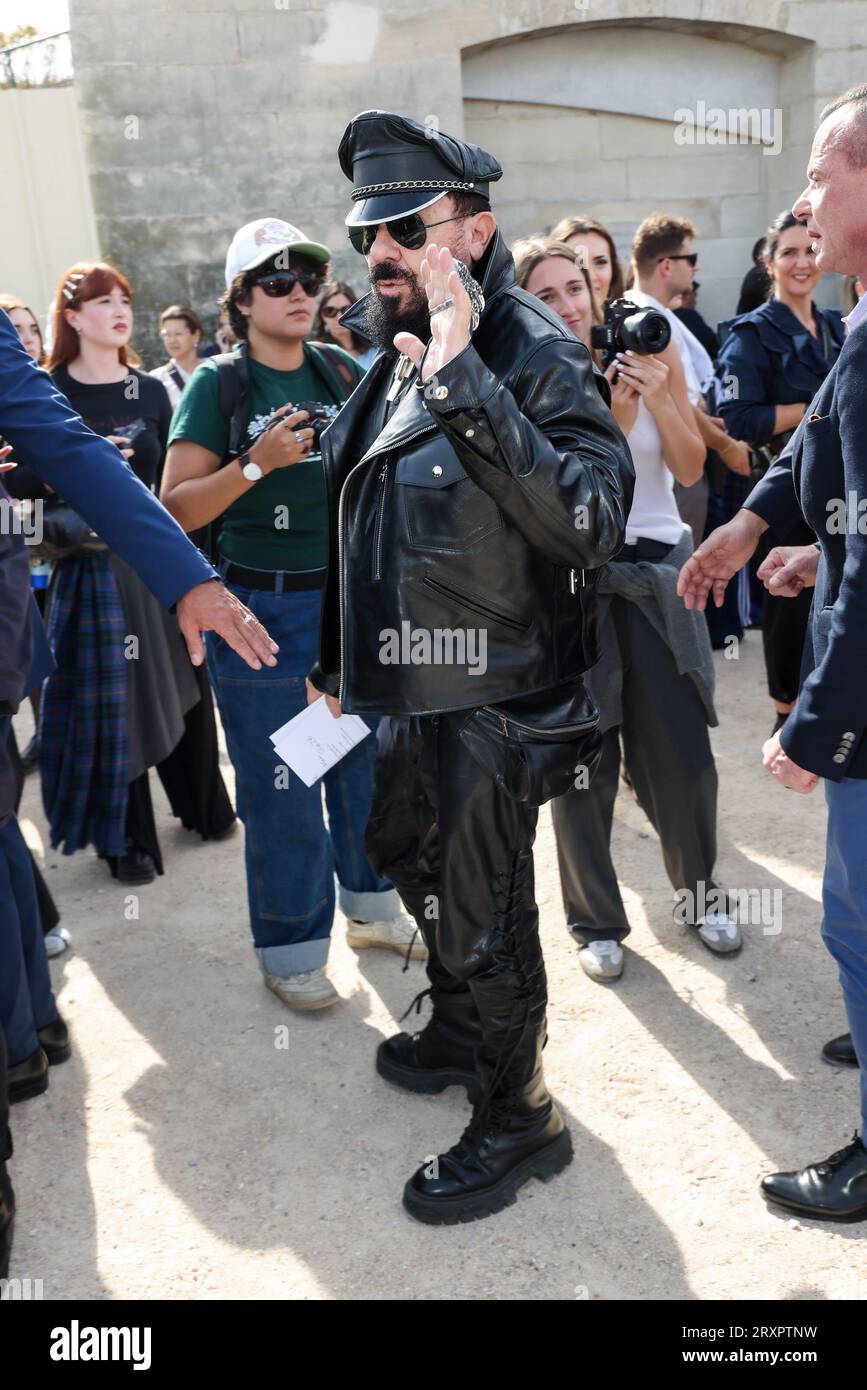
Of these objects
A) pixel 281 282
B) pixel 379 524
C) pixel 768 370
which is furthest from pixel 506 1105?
pixel 768 370

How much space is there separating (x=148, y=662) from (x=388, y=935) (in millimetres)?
1284

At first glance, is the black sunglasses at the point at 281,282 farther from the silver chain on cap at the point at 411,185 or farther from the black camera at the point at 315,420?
the silver chain on cap at the point at 411,185

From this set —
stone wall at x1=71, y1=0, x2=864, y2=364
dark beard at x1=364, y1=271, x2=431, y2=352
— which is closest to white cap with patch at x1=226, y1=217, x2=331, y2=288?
dark beard at x1=364, y1=271, x2=431, y2=352

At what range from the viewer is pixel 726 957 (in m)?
3.53

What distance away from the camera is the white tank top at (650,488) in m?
3.44

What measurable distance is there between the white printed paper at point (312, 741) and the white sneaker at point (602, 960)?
100cm

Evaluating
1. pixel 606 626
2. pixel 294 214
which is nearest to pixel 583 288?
pixel 606 626

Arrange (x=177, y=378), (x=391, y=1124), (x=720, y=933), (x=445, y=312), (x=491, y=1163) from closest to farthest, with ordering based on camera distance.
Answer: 1. (x=445, y=312)
2. (x=491, y=1163)
3. (x=391, y=1124)
4. (x=720, y=933)
5. (x=177, y=378)

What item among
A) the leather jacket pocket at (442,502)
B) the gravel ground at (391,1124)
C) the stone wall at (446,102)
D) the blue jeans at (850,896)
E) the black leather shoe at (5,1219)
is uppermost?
the stone wall at (446,102)

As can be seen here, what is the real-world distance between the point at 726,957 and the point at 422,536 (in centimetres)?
184

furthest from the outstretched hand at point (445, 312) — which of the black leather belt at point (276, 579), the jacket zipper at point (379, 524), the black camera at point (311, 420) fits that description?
the black leather belt at point (276, 579)

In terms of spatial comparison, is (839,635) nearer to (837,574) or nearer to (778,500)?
(837,574)

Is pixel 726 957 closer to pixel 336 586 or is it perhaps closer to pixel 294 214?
pixel 336 586

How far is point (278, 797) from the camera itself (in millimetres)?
3346
